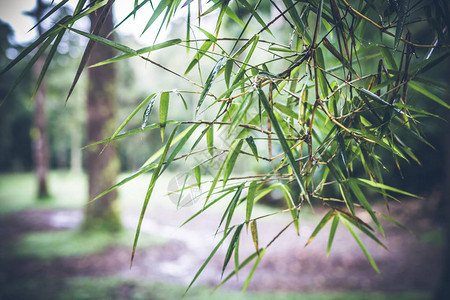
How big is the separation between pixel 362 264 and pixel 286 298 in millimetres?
1883

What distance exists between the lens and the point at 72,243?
5086 mm

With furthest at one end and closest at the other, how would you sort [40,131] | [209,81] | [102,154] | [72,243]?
1. [40,131]
2. [102,154]
3. [72,243]
4. [209,81]

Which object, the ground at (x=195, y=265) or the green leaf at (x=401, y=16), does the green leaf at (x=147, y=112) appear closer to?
the green leaf at (x=401, y=16)

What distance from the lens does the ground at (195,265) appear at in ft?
11.4

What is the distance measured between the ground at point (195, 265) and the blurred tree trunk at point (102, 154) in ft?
1.41

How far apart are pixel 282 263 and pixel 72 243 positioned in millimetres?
3885

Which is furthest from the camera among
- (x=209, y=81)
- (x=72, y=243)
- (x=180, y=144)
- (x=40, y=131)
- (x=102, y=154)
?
(x=40, y=131)

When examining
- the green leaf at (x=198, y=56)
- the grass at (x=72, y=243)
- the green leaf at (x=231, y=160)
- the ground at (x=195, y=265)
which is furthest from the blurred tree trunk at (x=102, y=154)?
the green leaf at (x=231, y=160)

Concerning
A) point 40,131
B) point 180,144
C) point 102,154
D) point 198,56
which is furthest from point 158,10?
point 40,131

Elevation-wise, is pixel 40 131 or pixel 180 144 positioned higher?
pixel 40 131

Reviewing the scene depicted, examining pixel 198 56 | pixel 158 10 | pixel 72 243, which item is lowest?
pixel 72 243

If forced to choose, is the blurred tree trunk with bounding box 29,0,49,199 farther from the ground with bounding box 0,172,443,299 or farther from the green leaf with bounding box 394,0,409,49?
the green leaf with bounding box 394,0,409,49

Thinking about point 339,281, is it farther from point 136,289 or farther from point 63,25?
point 63,25

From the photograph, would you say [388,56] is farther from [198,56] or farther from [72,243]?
[72,243]
